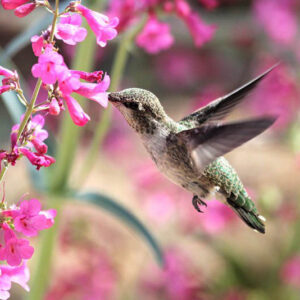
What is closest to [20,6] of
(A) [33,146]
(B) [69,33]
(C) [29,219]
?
(B) [69,33]

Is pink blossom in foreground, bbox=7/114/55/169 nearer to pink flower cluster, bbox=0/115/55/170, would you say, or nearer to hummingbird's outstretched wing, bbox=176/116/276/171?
pink flower cluster, bbox=0/115/55/170

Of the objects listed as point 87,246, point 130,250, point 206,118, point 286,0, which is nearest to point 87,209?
point 130,250

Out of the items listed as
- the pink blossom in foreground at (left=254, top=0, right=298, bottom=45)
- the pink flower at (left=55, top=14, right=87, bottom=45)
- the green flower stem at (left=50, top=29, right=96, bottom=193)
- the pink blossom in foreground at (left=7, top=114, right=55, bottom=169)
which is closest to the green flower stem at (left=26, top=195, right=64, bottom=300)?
the green flower stem at (left=50, top=29, right=96, bottom=193)

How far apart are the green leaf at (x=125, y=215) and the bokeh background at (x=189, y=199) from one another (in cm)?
13

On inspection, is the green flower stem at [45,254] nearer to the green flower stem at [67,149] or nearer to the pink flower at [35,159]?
the green flower stem at [67,149]

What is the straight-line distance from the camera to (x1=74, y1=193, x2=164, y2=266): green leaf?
1625mm

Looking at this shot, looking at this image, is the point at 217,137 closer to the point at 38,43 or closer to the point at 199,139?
the point at 199,139

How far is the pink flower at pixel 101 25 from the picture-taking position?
942 mm

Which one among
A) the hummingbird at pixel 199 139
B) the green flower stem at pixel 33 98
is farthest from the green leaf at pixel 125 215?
the green flower stem at pixel 33 98

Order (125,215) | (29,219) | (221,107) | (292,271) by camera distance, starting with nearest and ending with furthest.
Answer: (29,219)
(221,107)
(125,215)
(292,271)

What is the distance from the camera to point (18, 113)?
5.22 feet

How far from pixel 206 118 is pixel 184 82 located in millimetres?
3890

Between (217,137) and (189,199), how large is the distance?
64.4 inches

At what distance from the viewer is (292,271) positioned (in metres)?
2.49
